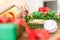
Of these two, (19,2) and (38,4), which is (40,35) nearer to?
(19,2)

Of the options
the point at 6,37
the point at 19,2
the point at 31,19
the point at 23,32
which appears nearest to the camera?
the point at 6,37

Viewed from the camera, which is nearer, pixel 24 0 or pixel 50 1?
pixel 24 0

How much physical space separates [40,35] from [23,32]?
12cm

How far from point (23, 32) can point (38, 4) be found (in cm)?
73

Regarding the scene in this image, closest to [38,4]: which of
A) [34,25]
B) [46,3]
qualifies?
[46,3]

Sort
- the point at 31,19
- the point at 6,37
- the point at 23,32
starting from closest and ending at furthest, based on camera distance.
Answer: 1. the point at 6,37
2. the point at 23,32
3. the point at 31,19

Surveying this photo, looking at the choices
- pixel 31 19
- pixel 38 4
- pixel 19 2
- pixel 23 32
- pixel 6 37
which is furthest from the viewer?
pixel 38 4

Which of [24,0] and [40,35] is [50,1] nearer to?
[24,0]

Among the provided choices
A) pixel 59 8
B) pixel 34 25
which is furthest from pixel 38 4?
pixel 34 25

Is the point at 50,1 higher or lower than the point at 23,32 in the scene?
higher

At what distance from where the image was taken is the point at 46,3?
4.55ft

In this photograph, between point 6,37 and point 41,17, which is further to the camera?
point 41,17

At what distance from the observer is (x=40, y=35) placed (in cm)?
54

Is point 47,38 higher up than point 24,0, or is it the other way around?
point 24,0
